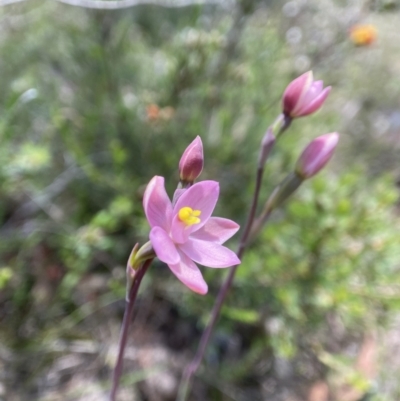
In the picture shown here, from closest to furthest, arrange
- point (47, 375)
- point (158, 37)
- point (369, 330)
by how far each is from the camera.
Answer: point (47, 375) → point (369, 330) → point (158, 37)

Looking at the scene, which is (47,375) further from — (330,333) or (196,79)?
(196,79)

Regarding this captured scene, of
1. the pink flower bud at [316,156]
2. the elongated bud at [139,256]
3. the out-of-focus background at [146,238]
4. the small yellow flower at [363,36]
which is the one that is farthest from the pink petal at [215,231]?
the small yellow flower at [363,36]

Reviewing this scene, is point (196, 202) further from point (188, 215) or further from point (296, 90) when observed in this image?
point (296, 90)

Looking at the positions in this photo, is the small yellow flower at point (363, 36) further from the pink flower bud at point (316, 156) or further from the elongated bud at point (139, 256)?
the elongated bud at point (139, 256)

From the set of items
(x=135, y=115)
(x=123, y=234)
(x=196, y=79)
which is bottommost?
(x=123, y=234)

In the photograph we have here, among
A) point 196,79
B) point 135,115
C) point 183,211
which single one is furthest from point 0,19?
point 183,211

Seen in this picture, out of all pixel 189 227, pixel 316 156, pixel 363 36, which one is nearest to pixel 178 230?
pixel 189 227

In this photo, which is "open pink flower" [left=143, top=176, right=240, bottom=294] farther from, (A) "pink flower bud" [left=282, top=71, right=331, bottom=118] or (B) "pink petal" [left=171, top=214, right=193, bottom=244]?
(A) "pink flower bud" [left=282, top=71, right=331, bottom=118]
